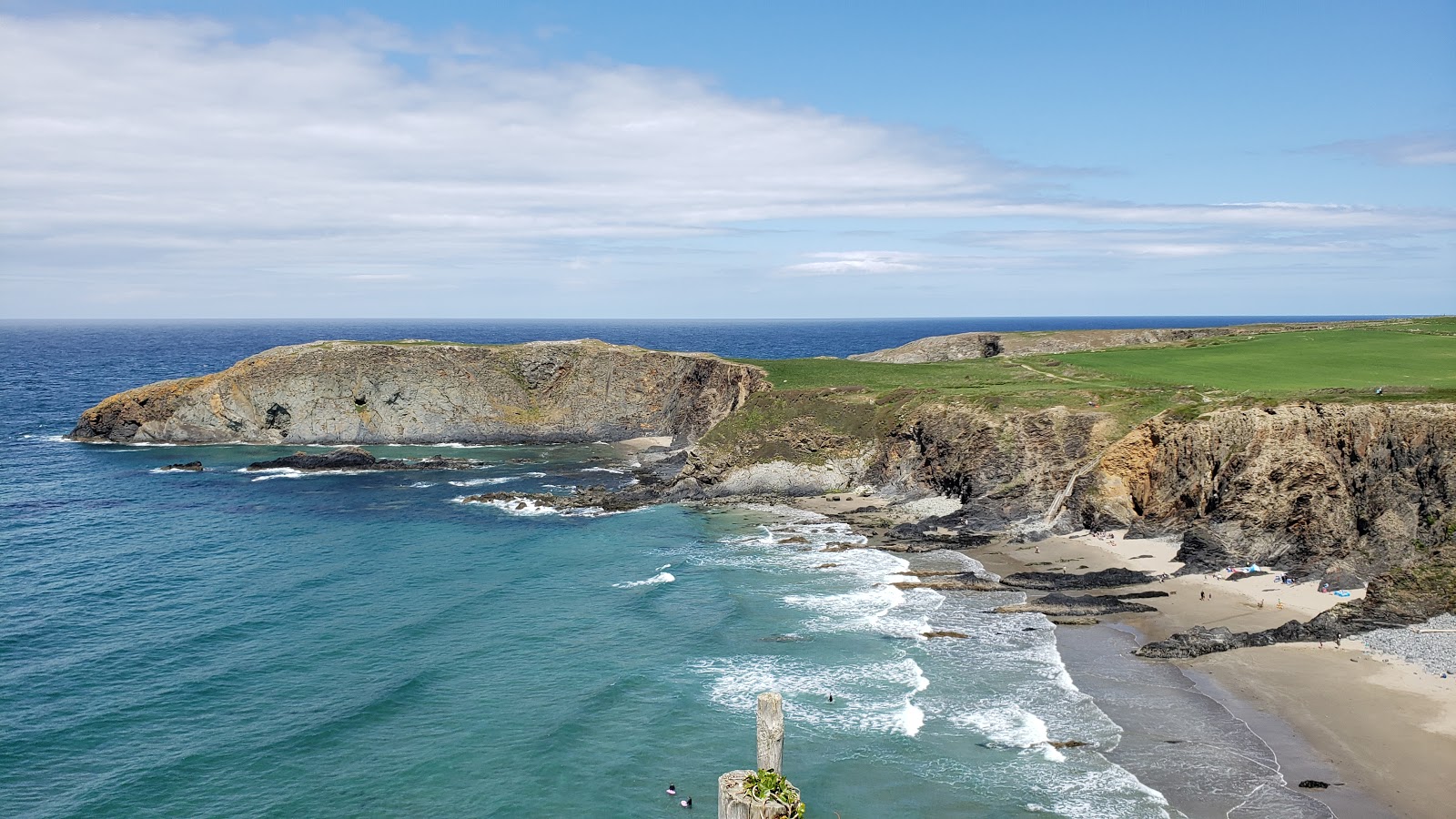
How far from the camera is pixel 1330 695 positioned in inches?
1104

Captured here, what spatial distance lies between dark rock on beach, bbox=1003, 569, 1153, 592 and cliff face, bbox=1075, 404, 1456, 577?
339 cm

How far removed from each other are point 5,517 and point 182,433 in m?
31.5

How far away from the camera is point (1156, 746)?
25.9 metres

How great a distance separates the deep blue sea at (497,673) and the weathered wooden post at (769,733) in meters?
15.3

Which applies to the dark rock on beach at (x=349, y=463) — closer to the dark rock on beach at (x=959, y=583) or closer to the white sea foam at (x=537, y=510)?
the white sea foam at (x=537, y=510)

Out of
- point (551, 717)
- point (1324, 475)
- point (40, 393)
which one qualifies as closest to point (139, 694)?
point (551, 717)

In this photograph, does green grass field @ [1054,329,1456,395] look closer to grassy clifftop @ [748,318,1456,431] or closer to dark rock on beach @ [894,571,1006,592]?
grassy clifftop @ [748,318,1456,431]

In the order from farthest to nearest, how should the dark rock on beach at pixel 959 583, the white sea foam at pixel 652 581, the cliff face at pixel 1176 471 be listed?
the white sea foam at pixel 652 581 → the dark rock on beach at pixel 959 583 → the cliff face at pixel 1176 471

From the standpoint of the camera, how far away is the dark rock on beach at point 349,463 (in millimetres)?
74562

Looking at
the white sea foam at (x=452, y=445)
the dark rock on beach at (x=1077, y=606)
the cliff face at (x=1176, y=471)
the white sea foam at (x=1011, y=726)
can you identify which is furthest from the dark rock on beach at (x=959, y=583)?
the white sea foam at (x=452, y=445)

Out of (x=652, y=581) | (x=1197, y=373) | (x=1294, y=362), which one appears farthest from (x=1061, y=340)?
(x=652, y=581)

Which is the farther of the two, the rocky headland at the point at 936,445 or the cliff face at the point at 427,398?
the cliff face at the point at 427,398

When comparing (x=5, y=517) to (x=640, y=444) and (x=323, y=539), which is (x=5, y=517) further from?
(x=640, y=444)

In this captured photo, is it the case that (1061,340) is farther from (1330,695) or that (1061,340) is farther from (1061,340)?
(1330,695)
